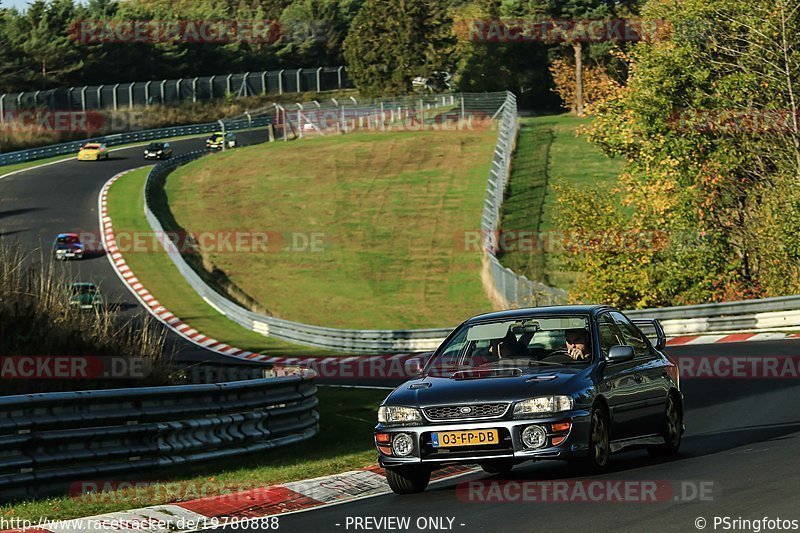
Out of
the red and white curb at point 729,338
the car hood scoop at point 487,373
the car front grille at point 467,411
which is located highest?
the car hood scoop at point 487,373

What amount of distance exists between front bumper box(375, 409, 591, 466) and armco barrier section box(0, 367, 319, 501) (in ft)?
10.2

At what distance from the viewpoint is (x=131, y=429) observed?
1154cm

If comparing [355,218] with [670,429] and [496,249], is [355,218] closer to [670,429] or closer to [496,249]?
[496,249]

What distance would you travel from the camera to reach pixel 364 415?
62.2ft

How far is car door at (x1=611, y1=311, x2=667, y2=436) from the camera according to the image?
11195 millimetres

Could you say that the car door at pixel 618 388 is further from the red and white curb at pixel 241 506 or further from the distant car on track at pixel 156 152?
the distant car on track at pixel 156 152

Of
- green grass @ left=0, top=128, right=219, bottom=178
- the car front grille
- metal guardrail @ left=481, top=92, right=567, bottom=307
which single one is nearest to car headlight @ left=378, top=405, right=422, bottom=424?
the car front grille

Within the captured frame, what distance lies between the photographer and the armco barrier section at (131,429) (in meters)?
10.4

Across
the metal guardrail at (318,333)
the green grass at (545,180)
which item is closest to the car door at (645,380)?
the metal guardrail at (318,333)

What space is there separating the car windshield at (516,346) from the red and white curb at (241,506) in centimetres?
118

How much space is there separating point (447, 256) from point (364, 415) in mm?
30919

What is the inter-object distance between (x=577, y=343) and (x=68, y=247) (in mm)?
41163

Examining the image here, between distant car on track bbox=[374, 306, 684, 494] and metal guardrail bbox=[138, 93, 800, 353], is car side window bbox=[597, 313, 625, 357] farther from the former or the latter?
metal guardrail bbox=[138, 93, 800, 353]

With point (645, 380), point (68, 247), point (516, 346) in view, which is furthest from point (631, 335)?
point (68, 247)
